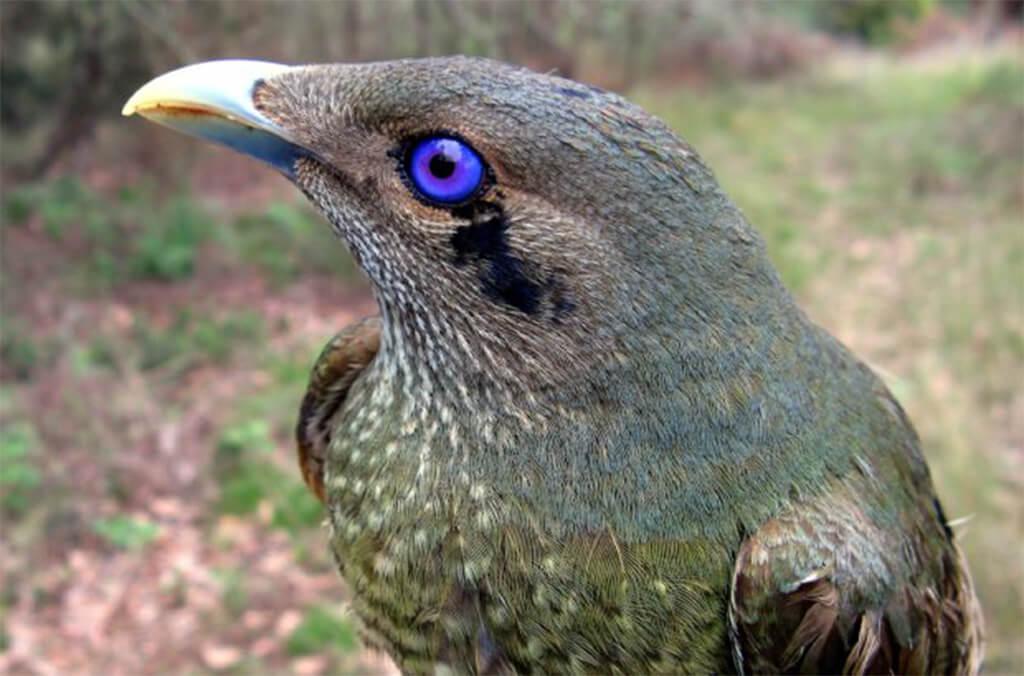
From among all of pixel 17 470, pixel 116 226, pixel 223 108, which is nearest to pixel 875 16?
pixel 116 226

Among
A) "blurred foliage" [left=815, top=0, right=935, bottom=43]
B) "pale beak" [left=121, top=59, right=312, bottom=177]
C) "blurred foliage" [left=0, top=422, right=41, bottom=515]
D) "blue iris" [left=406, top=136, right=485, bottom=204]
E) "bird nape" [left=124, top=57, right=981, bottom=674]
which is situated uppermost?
"blurred foliage" [left=815, top=0, right=935, bottom=43]

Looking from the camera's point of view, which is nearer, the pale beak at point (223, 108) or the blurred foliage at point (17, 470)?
the pale beak at point (223, 108)

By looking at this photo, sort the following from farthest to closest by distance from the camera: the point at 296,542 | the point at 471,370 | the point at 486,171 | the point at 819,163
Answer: the point at 819,163, the point at 296,542, the point at 471,370, the point at 486,171

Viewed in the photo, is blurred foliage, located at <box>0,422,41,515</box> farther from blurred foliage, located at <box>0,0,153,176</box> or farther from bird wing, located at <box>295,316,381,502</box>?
bird wing, located at <box>295,316,381,502</box>

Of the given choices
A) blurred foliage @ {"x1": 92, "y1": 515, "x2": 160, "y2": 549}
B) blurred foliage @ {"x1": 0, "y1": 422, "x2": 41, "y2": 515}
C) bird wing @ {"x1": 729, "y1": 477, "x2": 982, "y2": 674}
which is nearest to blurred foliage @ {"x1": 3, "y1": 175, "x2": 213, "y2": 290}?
blurred foliage @ {"x1": 0, "y1": 422, "x2": 41, "y2": 515}

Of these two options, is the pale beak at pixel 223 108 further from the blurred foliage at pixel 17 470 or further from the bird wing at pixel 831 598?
the blurred foliage at pixel 17 470

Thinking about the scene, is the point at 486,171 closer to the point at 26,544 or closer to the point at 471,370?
the point at 471,370

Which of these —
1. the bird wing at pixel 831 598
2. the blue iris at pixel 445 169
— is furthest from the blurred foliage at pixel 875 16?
the blue iris at pixel 445 169

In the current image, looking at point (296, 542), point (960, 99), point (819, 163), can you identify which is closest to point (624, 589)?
point (296, 542)
